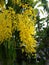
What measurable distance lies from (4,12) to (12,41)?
23 cm

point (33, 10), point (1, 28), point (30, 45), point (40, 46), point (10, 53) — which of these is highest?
point (33, 10)

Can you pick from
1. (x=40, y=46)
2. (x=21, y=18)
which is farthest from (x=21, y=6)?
(x=40, y=46)

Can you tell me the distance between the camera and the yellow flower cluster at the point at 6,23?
137cm

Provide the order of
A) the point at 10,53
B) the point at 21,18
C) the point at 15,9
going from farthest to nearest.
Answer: the point at 10,53 → the point at 15,9 → the point at 21,18

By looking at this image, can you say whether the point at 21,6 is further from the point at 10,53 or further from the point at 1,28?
the point at 10,53

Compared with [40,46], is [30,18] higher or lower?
higher

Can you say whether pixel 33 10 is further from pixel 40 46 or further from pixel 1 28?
pixel 40 46

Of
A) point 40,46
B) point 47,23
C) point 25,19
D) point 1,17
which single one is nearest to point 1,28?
point 1,17

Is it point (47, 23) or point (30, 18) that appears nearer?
point (30, 18)

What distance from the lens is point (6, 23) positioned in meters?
1.38

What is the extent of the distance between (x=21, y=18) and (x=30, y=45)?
0.19 meters

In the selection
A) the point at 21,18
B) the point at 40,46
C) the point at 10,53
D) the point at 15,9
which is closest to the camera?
the point at 21,18

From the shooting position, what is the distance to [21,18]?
4.49 feet

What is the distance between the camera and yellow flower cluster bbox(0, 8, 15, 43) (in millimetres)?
1367
